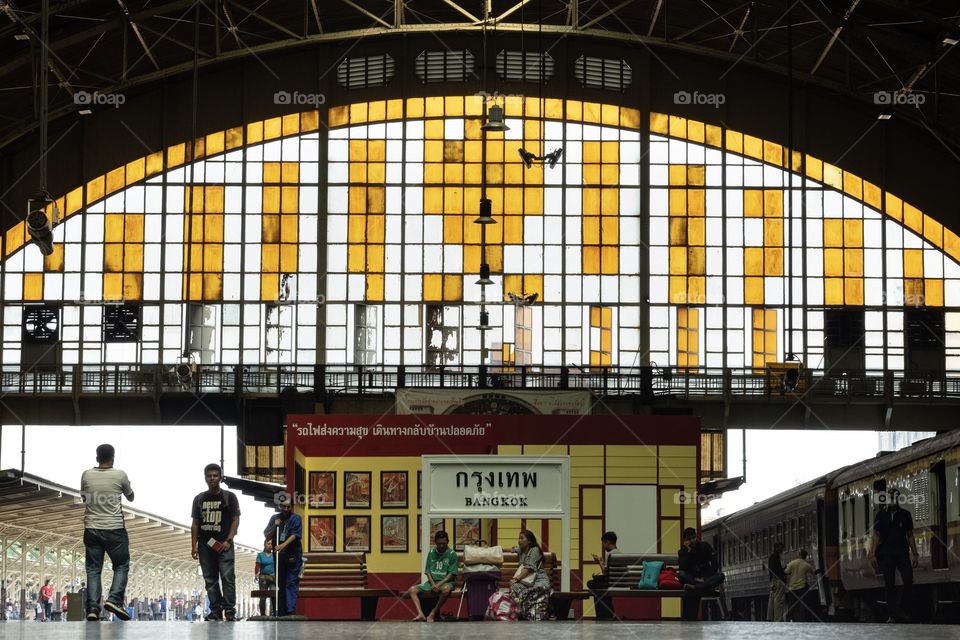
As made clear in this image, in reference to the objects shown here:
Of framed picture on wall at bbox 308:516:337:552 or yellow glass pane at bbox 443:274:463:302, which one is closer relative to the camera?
framed picture on wall at bbox 308:516:337:552

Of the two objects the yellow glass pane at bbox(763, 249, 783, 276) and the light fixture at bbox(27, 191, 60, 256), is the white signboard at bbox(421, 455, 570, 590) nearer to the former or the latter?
the light fixture at bbox(27, 191, 60, 256)

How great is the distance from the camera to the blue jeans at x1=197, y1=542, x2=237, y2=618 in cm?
1739

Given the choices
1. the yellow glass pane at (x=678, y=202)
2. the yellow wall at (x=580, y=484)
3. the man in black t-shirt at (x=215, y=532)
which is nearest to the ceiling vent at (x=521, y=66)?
the yellow glass pane at (x=678, y=202)

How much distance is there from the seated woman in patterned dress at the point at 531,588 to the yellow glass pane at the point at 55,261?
32680 millimetres

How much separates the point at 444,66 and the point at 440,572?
31805 millimetres

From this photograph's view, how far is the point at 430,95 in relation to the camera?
4944cm

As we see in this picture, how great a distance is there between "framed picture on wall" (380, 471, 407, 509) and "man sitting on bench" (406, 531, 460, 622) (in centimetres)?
702

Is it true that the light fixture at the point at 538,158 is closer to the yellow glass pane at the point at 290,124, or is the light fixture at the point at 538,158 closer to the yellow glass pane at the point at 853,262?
the yellow glass pane at the point at 290,124

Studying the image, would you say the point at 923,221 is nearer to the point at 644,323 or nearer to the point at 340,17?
the point at 644,323

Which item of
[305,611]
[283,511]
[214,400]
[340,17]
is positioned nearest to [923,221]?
[340,17]

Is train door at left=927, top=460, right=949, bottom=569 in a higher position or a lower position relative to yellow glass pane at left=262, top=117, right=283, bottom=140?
lower

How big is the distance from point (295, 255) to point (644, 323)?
11.0 meters

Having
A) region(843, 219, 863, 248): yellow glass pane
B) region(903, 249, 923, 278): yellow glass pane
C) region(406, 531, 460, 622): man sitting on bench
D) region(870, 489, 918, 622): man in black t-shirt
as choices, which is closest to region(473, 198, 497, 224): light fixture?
region(843, 219, 863, 248): yellow glass pane

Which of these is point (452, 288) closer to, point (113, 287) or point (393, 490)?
point (113, 287)
